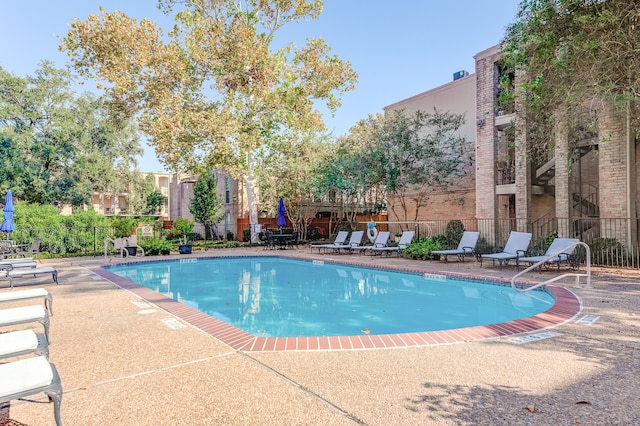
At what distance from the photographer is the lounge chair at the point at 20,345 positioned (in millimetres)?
2713

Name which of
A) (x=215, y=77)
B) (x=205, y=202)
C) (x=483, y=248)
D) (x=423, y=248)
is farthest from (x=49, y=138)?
(x=483, y=248)

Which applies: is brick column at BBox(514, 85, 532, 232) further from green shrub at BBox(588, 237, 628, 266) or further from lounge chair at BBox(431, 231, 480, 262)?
green shrub at BBox(588, 237, 628, 266)

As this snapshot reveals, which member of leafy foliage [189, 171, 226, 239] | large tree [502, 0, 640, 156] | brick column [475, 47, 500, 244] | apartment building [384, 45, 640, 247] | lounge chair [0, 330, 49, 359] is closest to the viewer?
lounge chair [0, 330, 49, 359]

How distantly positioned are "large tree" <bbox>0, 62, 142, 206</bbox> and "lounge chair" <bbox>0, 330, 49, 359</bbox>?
2539cm

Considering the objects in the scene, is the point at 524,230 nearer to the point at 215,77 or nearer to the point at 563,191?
the point at 563,191

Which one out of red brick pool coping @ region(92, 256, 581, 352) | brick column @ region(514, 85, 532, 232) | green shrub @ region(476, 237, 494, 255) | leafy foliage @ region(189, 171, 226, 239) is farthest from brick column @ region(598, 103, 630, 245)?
leafy foliage @ region(189, 171, 226, 239)

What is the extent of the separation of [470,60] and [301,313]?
13646 mm

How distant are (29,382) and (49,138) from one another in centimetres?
3186

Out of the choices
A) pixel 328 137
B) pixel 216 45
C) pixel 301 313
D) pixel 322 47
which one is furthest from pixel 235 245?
pixel 301 313

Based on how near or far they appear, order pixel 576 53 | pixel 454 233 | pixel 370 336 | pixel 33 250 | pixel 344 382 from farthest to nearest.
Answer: pixel 454 233, pixel 33 250, pixel 576 53, pixel 370 336, pixel 344 382

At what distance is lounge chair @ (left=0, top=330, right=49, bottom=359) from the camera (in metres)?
2.71

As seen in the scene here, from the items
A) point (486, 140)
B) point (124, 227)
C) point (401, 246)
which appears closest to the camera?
point (401, 246)

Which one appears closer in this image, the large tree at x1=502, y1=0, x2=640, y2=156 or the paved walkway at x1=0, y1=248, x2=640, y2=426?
the paved walkway at x1=0, y1=248, x2=640, y2=426

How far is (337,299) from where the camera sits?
27.0ft
